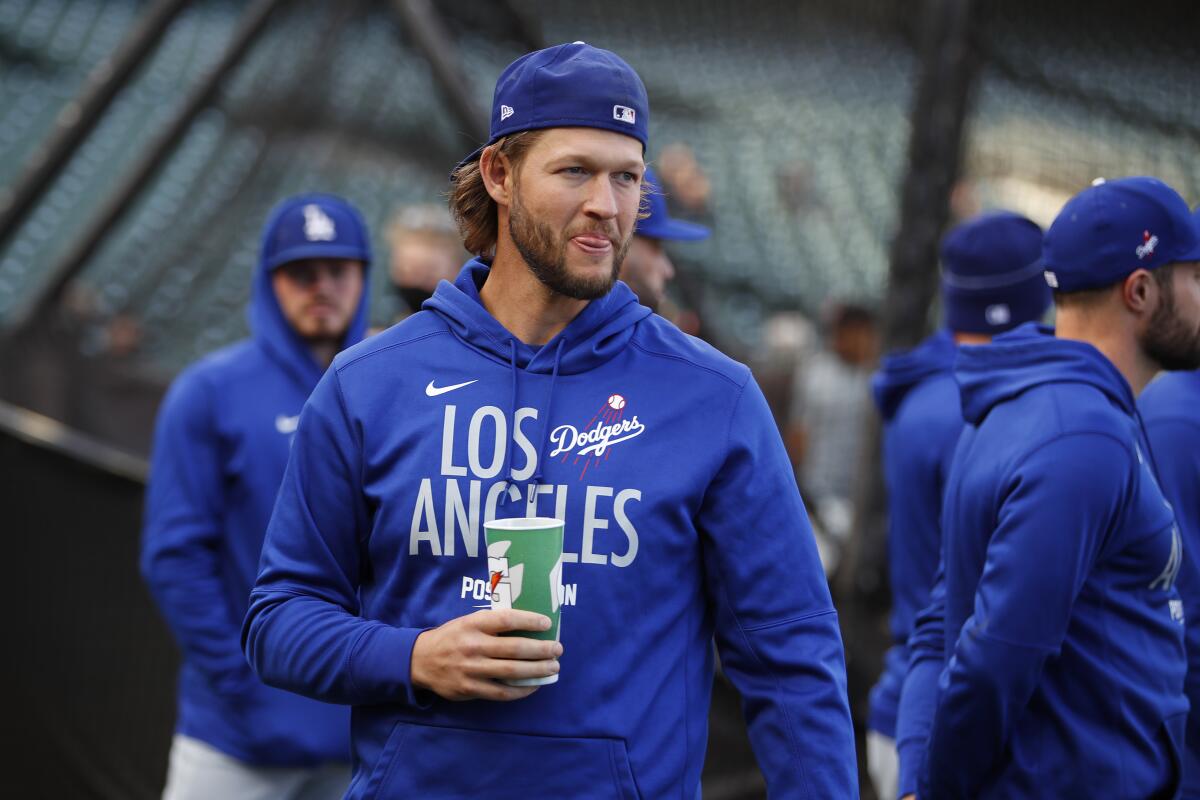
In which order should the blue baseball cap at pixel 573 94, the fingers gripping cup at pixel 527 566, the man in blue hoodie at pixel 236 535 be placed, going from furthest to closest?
1. the man in blue hoodie at pixel 236 535
2. the blue baseball cap at pixel 573 94
3. the fingers gripping cup at pixel 527 566

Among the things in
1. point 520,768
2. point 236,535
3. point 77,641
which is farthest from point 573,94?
point 77,641

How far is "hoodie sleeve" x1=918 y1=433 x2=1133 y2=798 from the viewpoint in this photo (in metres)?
2.65

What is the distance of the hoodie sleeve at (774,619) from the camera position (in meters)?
2.32

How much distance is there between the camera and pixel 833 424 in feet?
17.6

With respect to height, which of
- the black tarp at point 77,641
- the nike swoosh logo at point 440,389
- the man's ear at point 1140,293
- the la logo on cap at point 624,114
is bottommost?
the black tarp at point 77,641

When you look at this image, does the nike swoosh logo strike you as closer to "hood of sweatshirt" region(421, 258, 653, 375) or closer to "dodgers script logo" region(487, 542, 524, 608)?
"hood of sweatshirt" region(421, 258, 653, 375)

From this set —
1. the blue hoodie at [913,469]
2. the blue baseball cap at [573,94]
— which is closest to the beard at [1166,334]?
the blue hoodie at [913,469]

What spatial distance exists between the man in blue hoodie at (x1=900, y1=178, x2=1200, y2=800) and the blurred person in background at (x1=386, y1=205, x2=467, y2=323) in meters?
2.03

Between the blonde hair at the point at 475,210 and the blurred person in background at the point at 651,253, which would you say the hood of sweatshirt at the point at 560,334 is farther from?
the blurred person in background at the point at 651,253

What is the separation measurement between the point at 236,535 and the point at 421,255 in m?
1.10

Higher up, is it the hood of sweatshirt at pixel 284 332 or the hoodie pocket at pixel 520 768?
the hood of sweatshirt at pixel 284 332


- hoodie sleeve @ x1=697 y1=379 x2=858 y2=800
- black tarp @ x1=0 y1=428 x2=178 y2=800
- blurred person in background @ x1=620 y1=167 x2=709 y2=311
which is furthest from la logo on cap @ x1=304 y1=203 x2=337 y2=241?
hoodie sleeve @ x1=697 y1=379 x2=858 y2=800

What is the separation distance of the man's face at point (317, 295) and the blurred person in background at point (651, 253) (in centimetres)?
91

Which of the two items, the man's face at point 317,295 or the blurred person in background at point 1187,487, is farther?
the man's face at point 317,295
